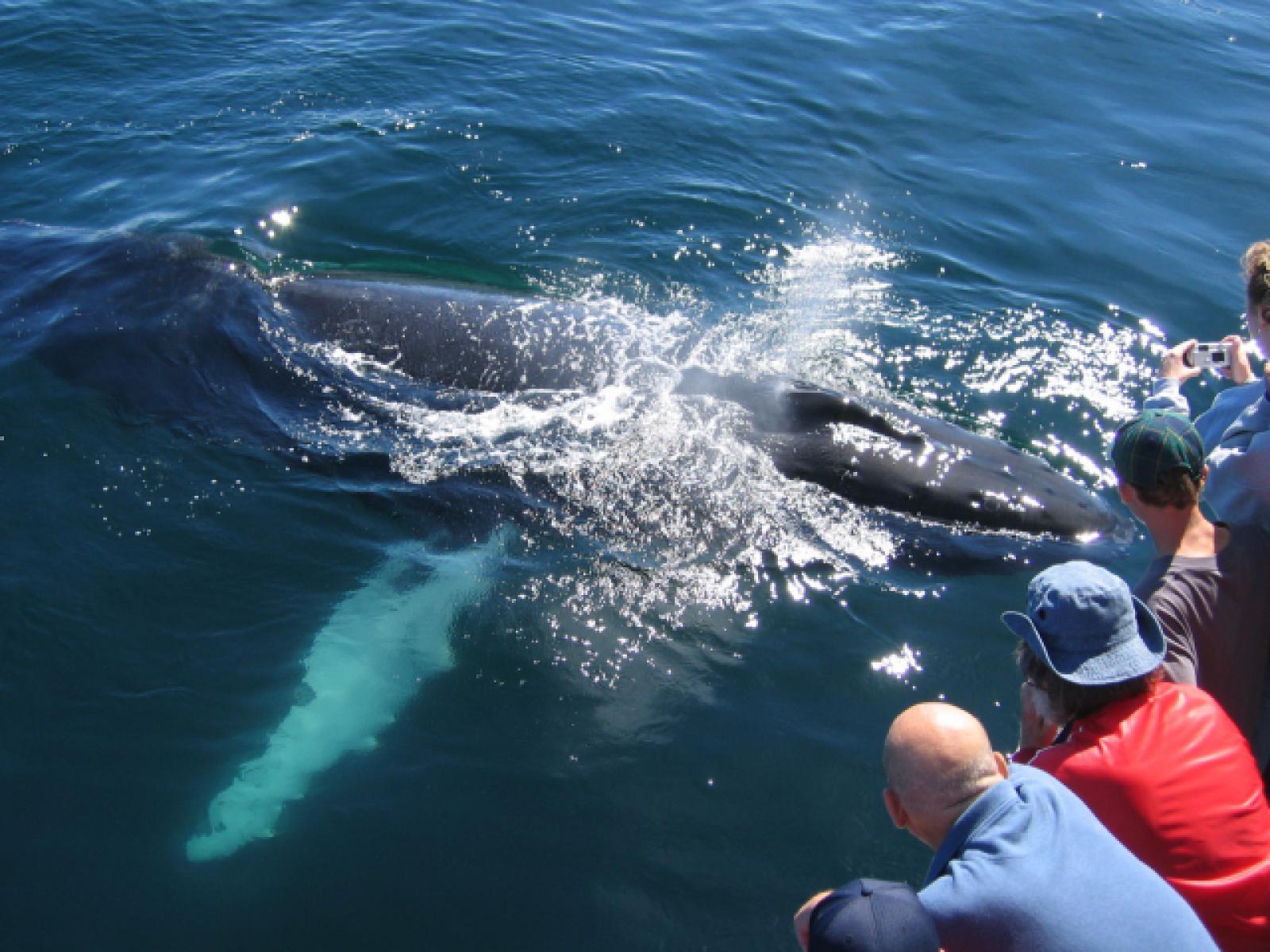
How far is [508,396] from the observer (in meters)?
8.13

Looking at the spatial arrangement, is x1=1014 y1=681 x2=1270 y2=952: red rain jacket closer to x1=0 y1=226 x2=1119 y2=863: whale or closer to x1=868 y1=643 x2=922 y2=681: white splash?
x1=868 y1=643 x2=922 y2=681: white splash

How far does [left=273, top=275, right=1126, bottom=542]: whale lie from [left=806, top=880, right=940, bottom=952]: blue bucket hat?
4762 millimetres

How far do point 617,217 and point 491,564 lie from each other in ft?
21.2

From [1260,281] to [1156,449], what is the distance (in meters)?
1.22

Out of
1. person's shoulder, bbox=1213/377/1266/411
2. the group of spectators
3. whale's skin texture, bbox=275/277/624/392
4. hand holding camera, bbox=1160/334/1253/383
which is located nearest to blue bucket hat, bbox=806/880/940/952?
the group of spectators

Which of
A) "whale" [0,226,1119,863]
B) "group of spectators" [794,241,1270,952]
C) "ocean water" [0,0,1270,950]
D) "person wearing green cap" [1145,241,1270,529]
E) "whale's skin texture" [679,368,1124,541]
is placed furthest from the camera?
"whale's skin texture" [679,368,1124,541]

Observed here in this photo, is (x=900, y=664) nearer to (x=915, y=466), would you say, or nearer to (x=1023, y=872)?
(x=915, y=466)

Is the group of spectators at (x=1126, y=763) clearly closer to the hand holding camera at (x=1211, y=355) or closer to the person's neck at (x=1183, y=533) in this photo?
the person's neck at (x=1183, y=533)

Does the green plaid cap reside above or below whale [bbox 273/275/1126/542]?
above

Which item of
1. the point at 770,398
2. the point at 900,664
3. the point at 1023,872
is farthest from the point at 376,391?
the point at 1023,872

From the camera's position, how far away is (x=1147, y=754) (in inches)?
134

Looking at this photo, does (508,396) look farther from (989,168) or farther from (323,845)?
(989,168)

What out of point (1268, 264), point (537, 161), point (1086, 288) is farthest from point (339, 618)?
point (1086, 288)

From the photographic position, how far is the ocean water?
5.29 metres
